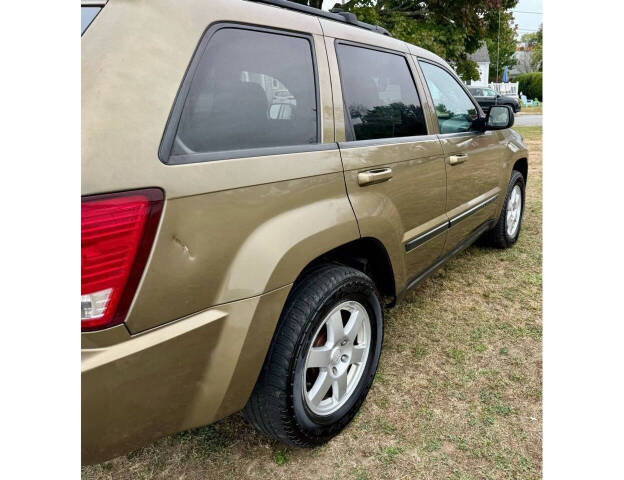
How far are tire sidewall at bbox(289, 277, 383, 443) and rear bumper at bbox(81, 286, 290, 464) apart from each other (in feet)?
0.70

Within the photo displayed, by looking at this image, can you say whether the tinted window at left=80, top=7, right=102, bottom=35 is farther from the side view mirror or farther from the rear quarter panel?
the side view mirror

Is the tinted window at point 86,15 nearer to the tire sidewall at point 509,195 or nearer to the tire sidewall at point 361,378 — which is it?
the tire sidewall at point 361,378

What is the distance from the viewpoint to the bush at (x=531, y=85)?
3984cm

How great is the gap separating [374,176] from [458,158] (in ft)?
3.72

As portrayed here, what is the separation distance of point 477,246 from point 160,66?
4.05 meters

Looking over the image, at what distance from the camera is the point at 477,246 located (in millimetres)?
4750

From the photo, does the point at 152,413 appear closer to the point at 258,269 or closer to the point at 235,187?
the point at 258,269

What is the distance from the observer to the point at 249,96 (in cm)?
171

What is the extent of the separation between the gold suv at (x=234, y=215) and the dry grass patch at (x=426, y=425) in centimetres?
18

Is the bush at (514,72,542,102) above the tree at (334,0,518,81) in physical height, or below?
above

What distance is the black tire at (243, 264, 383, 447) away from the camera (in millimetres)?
1779

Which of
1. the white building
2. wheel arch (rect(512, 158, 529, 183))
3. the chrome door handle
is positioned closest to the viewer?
the chrome door handle

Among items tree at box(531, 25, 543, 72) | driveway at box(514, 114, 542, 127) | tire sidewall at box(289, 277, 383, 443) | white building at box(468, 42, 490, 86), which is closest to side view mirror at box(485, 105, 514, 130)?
tire sidewall at box(289, 277, 383, 443)

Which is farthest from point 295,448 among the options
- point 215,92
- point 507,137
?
point 507,137
